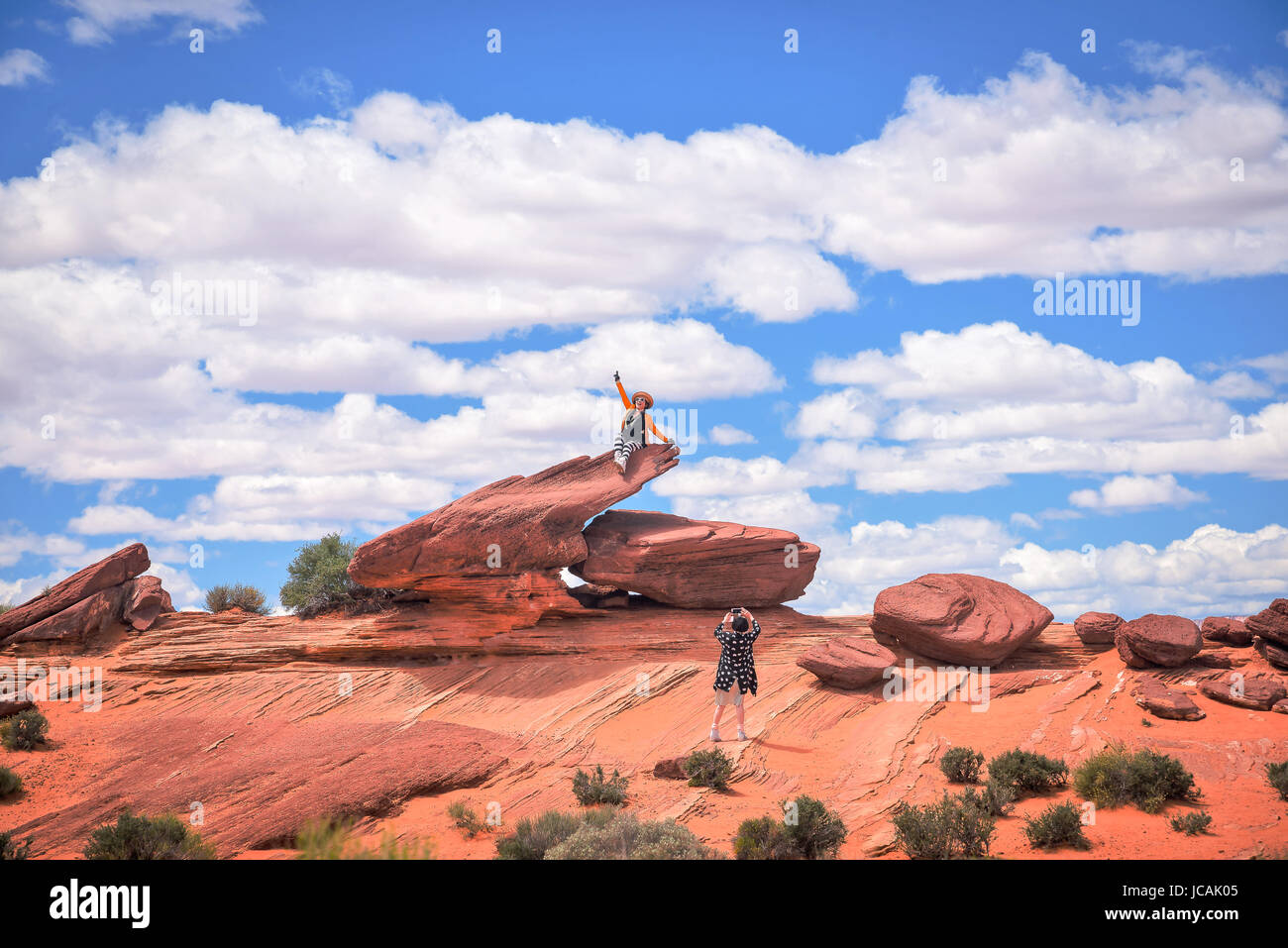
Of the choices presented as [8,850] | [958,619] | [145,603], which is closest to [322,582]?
[145,603]

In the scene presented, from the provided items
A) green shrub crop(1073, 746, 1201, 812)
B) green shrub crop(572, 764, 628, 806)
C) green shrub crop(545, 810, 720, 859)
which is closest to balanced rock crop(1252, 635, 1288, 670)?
green shrub crop(1073, 746, 1201, 812)

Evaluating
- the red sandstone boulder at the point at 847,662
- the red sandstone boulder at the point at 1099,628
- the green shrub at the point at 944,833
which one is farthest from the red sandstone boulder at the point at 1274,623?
the green shrub at the point at 944,833

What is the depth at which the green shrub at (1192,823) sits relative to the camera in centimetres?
1225

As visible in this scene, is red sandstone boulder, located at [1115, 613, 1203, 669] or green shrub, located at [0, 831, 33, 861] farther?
red sandstone boulder, located at [1115, 613, 1203, 669]

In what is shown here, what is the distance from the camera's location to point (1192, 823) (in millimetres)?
12281

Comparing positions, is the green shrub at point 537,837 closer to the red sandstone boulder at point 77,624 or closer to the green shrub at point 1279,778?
the green shrub at point 1279,778

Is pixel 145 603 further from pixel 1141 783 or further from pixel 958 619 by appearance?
pixel 1141 783

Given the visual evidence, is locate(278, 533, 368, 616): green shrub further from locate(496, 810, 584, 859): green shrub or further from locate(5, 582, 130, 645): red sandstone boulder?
locate(496, 810, 584, 859): green shrub

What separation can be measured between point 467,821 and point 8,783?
10066 mm

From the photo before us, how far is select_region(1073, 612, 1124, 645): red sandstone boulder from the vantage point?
2186 centimetres

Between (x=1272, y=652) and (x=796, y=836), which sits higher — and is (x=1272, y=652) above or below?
above

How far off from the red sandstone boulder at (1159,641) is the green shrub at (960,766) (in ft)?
21.5

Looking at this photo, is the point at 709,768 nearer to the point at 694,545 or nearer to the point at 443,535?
the point at 694,545

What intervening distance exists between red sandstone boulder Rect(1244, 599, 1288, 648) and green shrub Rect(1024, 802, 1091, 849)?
10.3 metres
